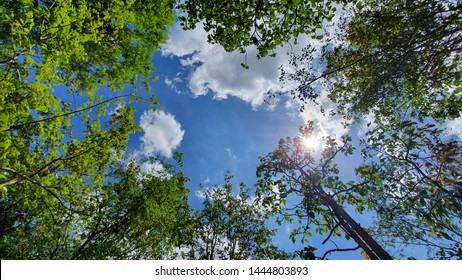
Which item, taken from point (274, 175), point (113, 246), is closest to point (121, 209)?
point (113, 246)

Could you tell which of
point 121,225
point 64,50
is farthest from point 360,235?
point 121,225

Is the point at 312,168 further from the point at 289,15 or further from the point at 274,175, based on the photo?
the point at 289,15

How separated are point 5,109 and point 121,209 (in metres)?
10.5

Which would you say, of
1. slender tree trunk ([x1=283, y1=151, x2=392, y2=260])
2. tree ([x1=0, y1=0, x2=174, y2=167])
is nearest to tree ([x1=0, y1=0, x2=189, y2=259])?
tree ([x1=0, y1=0, x2=174, y2=167])

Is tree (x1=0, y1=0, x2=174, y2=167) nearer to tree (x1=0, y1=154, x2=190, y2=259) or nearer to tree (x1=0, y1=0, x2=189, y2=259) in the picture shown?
tree (x1=0, y1=0, x2=189, y2=259)

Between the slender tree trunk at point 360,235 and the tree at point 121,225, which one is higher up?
the tree at point 121,225

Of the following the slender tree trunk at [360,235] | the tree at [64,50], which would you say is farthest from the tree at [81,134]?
the slender tree trunk at [360,235]

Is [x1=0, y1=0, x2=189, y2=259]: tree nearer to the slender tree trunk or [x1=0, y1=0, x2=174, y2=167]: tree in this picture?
[x1=0, y1=0, x2=174, y2=167]: tree

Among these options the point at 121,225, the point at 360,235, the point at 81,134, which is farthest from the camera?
the point at 121,225

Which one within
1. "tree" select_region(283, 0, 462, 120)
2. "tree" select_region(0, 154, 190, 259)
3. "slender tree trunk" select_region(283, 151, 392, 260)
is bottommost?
"slender tree trunk" select_region(283, 151, 392, 260)

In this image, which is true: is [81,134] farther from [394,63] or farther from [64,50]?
[394,63]

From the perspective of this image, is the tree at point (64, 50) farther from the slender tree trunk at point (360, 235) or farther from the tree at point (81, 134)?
the slender tree trunk at point (360, 235)

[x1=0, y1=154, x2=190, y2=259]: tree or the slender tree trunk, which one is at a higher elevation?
[x1=0, y1=154, x2=190, y2=259]: tree

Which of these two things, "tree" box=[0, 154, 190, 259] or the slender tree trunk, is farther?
"tree" box=[0, 154, 190, 259]
